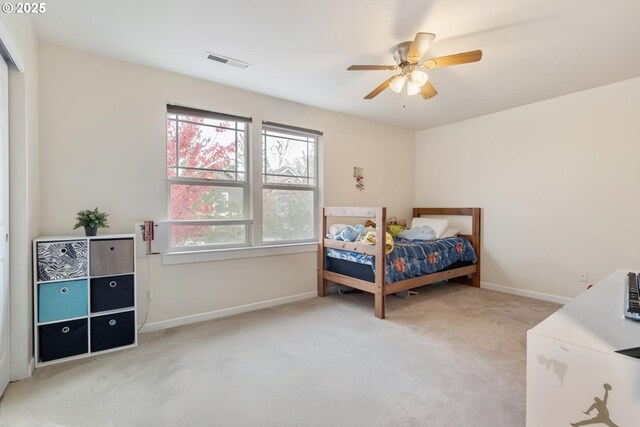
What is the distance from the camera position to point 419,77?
2.20 metres

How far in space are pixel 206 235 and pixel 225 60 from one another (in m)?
1.58

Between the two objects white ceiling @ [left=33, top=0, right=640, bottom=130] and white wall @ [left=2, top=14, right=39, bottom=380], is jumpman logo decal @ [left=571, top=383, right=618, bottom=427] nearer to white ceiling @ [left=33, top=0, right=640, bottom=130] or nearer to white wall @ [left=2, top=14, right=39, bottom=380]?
white ceiling @ [left=33, top=0, right=640, bottom=130]

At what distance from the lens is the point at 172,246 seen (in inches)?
109

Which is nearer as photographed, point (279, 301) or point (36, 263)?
point (36, 263)

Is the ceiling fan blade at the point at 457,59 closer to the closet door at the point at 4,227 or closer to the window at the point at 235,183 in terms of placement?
the window at the point at 235,183

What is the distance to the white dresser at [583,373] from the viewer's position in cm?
90

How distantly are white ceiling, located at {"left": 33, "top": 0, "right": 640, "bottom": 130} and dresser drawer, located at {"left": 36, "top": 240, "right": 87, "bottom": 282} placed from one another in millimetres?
1477

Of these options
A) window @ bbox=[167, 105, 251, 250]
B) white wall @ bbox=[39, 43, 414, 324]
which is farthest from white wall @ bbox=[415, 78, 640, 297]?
window @ bbox=[167, 105, 251, 250]

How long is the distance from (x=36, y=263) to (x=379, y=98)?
326cm

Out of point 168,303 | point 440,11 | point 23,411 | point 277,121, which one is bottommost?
point 23,411

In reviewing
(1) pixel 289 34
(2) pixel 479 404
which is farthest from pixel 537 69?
(2) pixel 479 404

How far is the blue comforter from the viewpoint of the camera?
9.93ft

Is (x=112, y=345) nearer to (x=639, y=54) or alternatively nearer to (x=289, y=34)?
(x=289, y=34)

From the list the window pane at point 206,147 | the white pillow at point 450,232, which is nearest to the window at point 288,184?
the window pane at point 206,147
